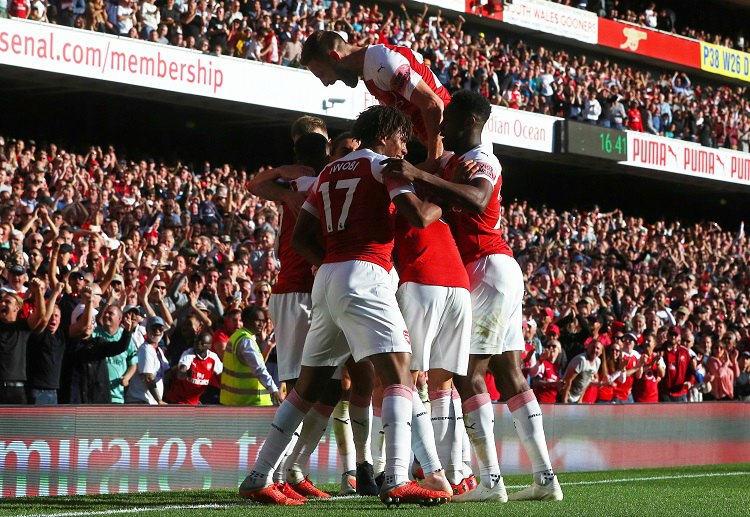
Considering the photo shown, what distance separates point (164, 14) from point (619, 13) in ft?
73.8

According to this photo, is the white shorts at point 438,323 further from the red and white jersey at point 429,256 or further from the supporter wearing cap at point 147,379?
the supporter wearing cap at point 147,379

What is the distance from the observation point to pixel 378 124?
6566 millimetres

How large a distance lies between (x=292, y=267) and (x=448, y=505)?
6.20 ft

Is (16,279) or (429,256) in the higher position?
(16,279)

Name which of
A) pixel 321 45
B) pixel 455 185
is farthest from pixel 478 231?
pixel 321 45

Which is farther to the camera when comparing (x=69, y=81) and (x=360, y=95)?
(x=360, y=95)

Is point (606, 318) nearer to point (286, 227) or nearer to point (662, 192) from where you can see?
point (286, 227)

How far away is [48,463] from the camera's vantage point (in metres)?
8.30

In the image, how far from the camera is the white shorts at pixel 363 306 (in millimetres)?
6191

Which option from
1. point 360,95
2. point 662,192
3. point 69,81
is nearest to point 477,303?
point 69,81

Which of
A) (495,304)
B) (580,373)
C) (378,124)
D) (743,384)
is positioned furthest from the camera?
(743,384)

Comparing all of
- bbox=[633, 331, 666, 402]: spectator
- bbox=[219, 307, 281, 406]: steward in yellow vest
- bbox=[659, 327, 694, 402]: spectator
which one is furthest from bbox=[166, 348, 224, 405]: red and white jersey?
bbox=[659, 327, 694, 402]: spectator

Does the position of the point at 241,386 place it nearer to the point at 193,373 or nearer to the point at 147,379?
the point at 193,373

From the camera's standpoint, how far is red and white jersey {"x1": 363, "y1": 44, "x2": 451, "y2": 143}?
7.41 meters
